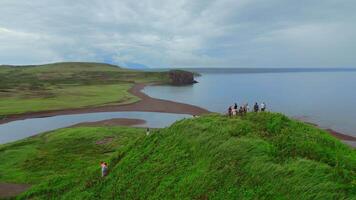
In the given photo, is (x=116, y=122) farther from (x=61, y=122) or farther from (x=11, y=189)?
(x=11, y=189)

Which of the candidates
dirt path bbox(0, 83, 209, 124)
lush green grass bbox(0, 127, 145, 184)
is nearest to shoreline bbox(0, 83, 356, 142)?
dirt path bbox(0, 83, 209, 124)

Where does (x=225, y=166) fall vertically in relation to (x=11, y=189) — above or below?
above

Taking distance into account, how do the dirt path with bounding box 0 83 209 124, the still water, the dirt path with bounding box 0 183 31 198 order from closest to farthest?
the dirt path with bounding box 0 183 31 198 → the still water → the dirt path with bounding box 0 83 209 124

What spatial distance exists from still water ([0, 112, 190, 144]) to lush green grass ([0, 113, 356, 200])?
140ft

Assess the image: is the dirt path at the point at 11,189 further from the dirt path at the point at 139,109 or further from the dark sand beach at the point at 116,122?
the dirt path at the point at 139,109

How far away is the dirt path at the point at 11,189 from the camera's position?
33544 millimetres

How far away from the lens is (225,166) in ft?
76.8

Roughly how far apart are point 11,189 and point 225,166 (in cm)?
2298

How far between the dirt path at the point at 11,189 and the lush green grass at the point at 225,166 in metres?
1.74

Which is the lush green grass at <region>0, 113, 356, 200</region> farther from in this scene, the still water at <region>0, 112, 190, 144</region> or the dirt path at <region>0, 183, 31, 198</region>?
the still water at <region>0, 112, 190, 144</region>

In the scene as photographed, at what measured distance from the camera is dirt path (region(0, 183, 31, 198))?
3354 cm

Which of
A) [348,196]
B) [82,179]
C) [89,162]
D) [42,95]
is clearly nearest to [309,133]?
[348,196]

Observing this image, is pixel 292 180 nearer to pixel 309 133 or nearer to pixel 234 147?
pixel 234 147

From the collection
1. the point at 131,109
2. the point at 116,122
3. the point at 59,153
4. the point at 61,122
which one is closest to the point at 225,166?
the point at 59,153
